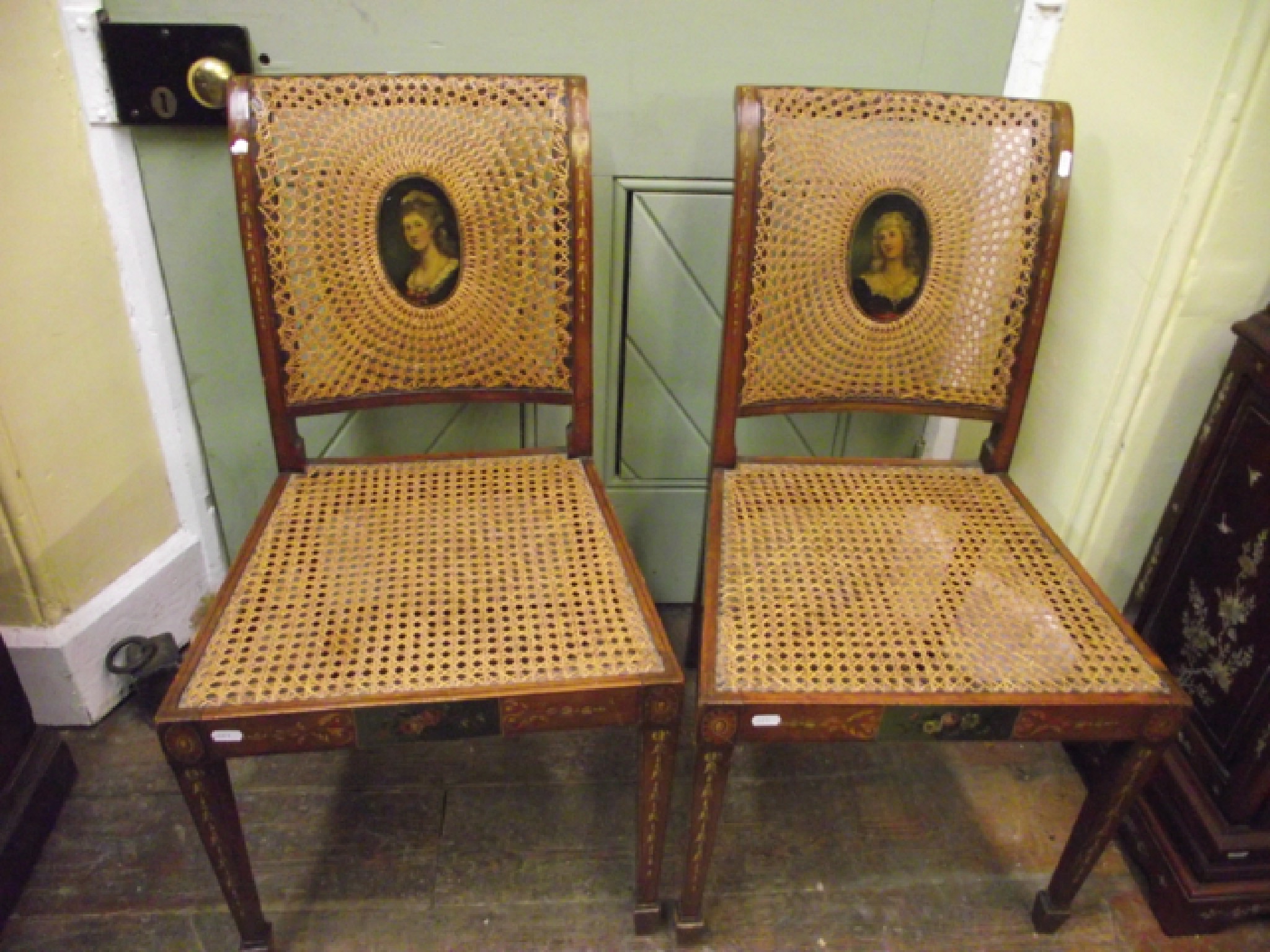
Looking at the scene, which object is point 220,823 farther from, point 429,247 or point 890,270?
point 890,270

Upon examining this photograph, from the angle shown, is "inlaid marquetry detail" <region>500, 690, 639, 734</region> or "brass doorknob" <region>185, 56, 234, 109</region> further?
"brass doorknob" <region>185, 56, 234, 109</region>

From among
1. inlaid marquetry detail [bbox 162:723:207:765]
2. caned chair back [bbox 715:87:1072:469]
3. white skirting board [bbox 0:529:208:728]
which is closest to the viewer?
inlaid marquetry detail [bbox 162:723:207:765]

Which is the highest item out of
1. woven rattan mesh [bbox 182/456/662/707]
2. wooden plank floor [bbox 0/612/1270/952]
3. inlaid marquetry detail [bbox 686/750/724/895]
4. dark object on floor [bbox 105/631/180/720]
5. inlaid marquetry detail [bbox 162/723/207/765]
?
woven rattan mesh [bbox 182/456/662/707]

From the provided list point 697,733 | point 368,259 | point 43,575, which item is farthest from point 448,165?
point 43,575

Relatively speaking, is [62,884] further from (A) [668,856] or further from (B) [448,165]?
(B) [448,165]

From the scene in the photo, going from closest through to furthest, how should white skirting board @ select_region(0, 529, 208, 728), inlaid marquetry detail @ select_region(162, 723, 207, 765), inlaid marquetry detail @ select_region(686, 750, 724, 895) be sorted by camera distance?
inlaid marquetry detail @ select_region(162, 723, 207, 765) → inlaid marquetry detail @ select_region(686, 750, 724, 895) → white skirting board @ select_region(0, 529, 208, 728)

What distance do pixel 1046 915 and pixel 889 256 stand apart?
2.98 feet

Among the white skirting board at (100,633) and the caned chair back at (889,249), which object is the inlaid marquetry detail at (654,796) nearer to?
the caned chair back at (889,249)

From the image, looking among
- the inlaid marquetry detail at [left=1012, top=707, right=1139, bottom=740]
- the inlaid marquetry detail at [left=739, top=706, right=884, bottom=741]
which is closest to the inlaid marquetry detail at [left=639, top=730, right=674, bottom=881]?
the inlaid marquetry detail at [left=739, top=706, right=884, bottom=741]

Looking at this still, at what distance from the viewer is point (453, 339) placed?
50.0 inches

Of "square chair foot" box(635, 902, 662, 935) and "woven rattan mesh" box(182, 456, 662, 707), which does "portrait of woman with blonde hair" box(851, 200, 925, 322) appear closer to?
"woven rattan mesh" box(182, 456, 662, 707)

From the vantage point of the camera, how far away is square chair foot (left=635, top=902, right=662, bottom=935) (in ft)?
4.10

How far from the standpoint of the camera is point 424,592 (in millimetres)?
1100

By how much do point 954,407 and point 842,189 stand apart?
348 millimetres
